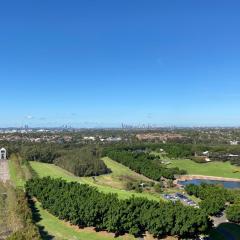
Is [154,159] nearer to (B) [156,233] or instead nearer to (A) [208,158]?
(A) [208,158]

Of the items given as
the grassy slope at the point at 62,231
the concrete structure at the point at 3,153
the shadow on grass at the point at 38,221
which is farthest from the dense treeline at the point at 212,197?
the concrete structure at the point at 3,153

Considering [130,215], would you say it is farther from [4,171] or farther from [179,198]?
[4,171]

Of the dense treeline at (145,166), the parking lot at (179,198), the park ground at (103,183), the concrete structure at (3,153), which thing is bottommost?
the parking lot at (179,198)

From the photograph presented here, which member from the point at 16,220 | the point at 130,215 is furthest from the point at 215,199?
the point at 16,220

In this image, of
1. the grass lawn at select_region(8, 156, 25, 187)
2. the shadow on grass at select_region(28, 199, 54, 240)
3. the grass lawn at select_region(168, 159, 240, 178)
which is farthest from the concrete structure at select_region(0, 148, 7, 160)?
the shadow on grass at select_region(28, 199, 54, 240)

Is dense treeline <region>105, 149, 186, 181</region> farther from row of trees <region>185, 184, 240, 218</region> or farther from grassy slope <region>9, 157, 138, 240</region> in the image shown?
grassy slope <region>9, 157, 138, 240</region>

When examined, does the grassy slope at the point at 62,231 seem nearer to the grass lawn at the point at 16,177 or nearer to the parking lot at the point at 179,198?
the grass lawn at the point at 16,177
